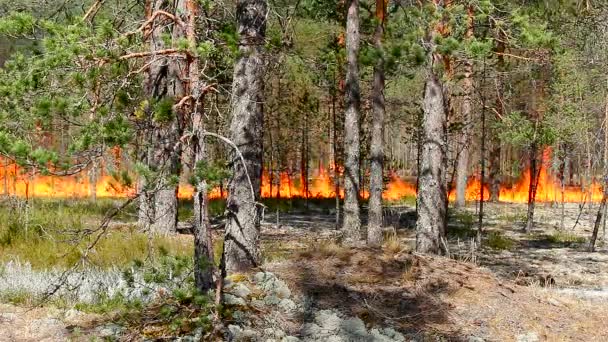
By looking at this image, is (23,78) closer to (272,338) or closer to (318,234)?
(272,338)

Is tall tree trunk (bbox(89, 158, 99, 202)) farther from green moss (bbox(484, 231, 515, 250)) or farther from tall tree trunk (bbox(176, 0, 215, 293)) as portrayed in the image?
green moss (bbox(484, 231, 515, 250))

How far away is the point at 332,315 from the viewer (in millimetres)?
6555

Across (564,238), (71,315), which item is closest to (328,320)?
(71,315)

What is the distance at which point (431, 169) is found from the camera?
10406 mm

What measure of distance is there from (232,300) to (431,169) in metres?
5.01

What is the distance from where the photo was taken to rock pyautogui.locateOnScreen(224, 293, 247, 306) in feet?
20.7

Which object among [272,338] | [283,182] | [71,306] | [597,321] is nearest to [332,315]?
[272,338]

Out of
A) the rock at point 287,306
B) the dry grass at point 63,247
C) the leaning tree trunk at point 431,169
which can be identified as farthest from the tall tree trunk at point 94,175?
the leaning tree trunk at point 431,169

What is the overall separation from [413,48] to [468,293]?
311 cm

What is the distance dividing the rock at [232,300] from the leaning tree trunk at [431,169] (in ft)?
15.7

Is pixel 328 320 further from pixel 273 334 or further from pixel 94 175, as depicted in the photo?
pixel 94 175

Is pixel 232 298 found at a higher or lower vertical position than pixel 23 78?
lower

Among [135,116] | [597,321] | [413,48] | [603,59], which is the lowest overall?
[597,321]

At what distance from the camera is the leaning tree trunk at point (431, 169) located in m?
10.4
